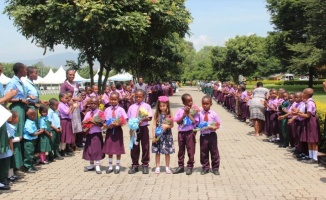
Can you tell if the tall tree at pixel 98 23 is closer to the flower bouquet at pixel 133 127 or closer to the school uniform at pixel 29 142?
the school uniform at pixel 29 142

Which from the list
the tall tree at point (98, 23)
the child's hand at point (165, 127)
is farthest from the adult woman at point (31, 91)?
the tall tree at point (98, 23)

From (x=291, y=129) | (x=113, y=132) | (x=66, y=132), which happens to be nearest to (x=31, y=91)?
(x=66, y=132)

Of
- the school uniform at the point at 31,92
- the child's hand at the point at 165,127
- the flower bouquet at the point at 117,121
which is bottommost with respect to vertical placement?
the child's hand at the point at 165,127

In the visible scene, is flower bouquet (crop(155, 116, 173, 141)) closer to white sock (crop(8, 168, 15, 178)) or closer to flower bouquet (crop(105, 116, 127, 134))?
flower bouquet (crop(105, 116, 127, 134))

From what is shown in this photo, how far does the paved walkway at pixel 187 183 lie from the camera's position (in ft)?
20.5

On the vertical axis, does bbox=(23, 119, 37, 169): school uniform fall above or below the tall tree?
below

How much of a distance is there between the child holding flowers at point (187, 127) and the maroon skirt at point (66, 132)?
3.20 m

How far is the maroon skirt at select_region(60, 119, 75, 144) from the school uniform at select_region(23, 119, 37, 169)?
153cm

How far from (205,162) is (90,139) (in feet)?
7.75

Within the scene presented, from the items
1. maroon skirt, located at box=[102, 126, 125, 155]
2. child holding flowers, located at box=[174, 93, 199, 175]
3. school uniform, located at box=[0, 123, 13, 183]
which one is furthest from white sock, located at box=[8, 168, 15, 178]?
child holding flowers, located at box=[174, 93, 199, 175]

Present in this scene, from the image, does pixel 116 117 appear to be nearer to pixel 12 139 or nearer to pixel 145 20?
pixel 12 139

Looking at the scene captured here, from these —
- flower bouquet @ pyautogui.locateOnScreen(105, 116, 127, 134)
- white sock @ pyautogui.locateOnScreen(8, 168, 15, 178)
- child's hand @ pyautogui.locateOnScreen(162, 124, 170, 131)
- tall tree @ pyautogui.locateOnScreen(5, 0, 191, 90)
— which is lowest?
white sock @ pyautogui.locateOnScreen(8, 168, 15, 178)

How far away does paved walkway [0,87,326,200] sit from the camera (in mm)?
6238

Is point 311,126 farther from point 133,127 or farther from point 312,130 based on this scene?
point 133,127
